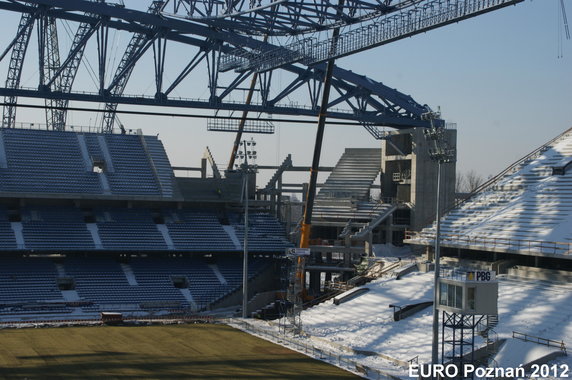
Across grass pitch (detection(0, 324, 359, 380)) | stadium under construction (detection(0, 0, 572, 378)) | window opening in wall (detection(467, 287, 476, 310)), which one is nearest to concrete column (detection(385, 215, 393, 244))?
stadium under construction (detection(0, 0, 572, 378))

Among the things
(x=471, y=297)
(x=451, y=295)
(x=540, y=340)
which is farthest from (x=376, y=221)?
(x=471, y=297)

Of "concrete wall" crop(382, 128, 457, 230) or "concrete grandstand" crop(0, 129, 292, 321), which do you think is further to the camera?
"concrete wall" crop(382, 128, 457, 230)

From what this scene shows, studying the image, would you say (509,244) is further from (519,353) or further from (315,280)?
(315,280)

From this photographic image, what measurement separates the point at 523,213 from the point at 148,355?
18740mm

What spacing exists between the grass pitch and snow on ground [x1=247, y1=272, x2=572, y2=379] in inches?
88.0

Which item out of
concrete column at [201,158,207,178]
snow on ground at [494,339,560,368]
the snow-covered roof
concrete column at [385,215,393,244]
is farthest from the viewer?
concrete column at [201,158,207,178]

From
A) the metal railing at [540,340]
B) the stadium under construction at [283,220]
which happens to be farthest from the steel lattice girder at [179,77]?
the metal railing at [540,340]

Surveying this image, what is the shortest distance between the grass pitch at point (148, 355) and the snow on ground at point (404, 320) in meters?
2.23

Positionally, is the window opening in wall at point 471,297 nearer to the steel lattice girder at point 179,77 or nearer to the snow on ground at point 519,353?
the snow on ground at point 519,353

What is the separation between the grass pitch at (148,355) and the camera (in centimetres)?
2703

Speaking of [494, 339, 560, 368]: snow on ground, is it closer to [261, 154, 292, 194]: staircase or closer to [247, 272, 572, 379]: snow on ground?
[247, 272, 572, 379]: snow on ground

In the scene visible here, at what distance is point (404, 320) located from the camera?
33.3 meters

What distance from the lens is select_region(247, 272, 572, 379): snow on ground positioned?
2861cm

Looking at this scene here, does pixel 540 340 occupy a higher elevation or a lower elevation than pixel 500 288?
lower
